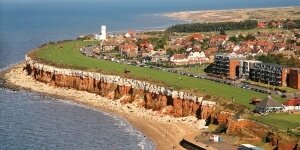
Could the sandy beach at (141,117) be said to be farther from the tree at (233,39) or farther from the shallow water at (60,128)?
the tree at (233,39)

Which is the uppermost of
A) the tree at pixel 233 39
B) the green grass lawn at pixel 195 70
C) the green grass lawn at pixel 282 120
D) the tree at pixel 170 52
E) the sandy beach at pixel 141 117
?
the tree at pixel 233 39

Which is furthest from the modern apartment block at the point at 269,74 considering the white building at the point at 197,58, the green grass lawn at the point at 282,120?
the white building at the point at 197,58

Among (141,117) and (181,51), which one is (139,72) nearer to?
(141,117)

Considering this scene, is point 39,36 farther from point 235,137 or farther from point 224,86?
point 235,137

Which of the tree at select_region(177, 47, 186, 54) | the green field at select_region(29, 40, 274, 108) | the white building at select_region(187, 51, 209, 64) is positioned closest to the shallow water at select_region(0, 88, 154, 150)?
the green field at select_region(29, 40, 274, 108)

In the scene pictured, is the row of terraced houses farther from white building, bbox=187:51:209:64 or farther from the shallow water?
the shallow water

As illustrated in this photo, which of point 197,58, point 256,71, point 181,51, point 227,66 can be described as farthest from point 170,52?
point 256,71

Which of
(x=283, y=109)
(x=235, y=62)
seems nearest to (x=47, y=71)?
(x=235, y=62)
